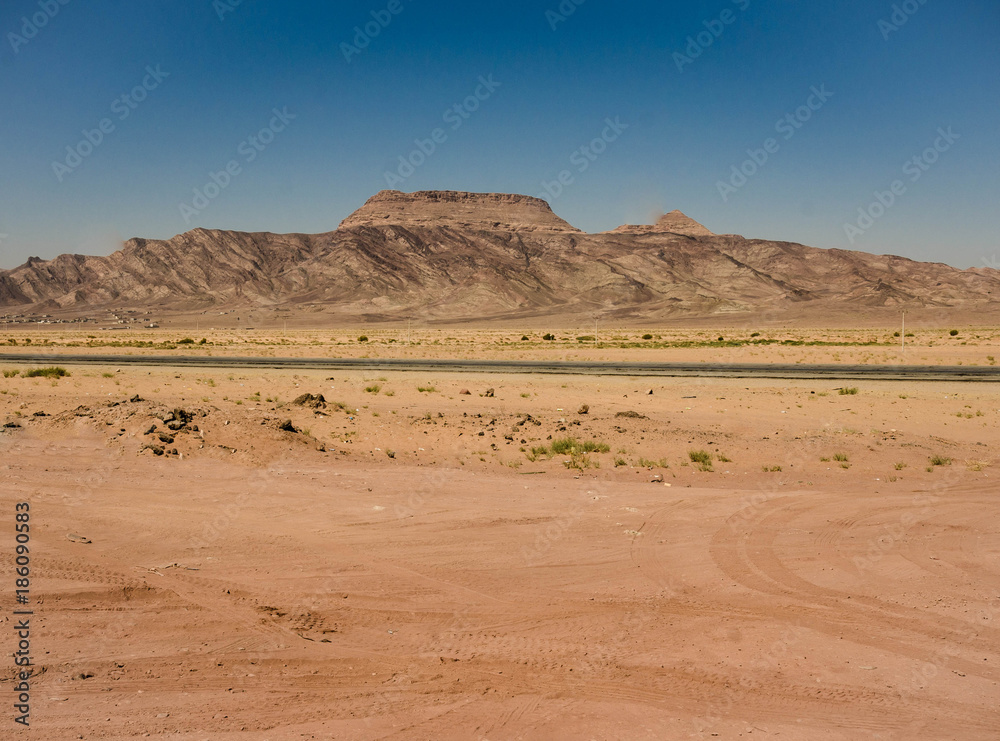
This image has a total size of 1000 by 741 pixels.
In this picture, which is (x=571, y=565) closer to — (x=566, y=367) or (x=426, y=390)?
(x=426, y=390)

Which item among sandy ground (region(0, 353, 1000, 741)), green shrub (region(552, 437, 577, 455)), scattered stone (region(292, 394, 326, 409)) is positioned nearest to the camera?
sandy ground (region(0, 353, 1000, 741))

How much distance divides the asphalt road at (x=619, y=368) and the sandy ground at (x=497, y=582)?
1616 centimetres

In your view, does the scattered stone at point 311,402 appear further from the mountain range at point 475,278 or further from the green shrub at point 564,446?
the mountain range at point 475,278

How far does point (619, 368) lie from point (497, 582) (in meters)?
27.0

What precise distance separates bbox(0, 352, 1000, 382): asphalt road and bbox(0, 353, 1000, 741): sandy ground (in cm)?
1616

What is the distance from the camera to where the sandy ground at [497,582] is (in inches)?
228

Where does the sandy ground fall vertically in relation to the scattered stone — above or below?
below

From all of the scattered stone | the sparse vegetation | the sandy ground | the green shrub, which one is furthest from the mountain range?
the sandy ground

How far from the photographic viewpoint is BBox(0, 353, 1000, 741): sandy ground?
579 centimetres

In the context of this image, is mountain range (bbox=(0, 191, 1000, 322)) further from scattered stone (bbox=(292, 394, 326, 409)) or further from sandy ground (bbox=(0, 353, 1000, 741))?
sandy ground (bbox=(0, 353, 1000, 741))

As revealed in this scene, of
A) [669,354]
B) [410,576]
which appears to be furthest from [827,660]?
[669,354]

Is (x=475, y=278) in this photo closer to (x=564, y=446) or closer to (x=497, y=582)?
(x=564, y=446)

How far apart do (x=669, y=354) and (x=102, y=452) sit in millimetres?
41501

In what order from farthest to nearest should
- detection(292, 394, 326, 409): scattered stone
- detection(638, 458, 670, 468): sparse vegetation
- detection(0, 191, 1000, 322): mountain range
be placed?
detection(0, 191, 1000, 322): mountain range, detection(292, 394, 326, 409): scattered stone, detection(638, 458, 670, 468): sparse vegetation
